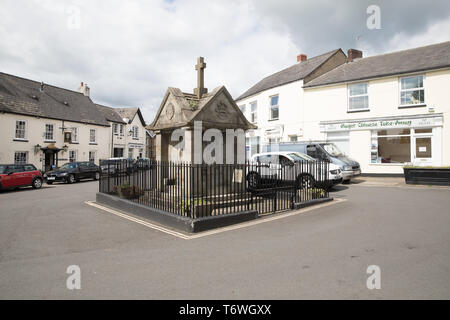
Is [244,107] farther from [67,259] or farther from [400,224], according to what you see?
[67,259]

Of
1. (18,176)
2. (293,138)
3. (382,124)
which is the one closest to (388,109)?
(382,124)

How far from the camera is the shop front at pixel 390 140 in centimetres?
1692

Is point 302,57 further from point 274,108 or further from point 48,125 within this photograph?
point 48,125

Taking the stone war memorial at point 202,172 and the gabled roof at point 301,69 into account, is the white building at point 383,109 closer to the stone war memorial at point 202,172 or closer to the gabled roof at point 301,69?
the gabled roof at point 301,69

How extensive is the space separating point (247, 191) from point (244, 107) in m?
21.6

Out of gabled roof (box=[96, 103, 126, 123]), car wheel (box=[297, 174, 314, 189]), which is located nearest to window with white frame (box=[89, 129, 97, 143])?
gabled roof (box=[96, 103, 126, 123])

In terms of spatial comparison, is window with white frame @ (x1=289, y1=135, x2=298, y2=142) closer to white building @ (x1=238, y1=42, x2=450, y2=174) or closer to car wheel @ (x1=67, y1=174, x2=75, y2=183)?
white building @ (x1=238, y1=42, x2=450, y2=174)

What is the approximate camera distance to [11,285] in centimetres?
365

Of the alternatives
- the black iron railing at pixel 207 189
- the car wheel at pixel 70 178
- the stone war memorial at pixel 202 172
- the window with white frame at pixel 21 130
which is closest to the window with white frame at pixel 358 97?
the black iron railing at pixel 207 189

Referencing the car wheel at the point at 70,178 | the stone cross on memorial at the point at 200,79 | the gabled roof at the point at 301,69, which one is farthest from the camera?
the gabled roof at the point at 301,69

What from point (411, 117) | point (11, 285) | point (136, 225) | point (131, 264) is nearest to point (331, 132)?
point (411, 117)

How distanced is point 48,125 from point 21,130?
271 cm

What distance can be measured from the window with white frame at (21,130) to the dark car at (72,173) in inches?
228

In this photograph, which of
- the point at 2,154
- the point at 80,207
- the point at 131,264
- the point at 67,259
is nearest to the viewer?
the point at 131,264
